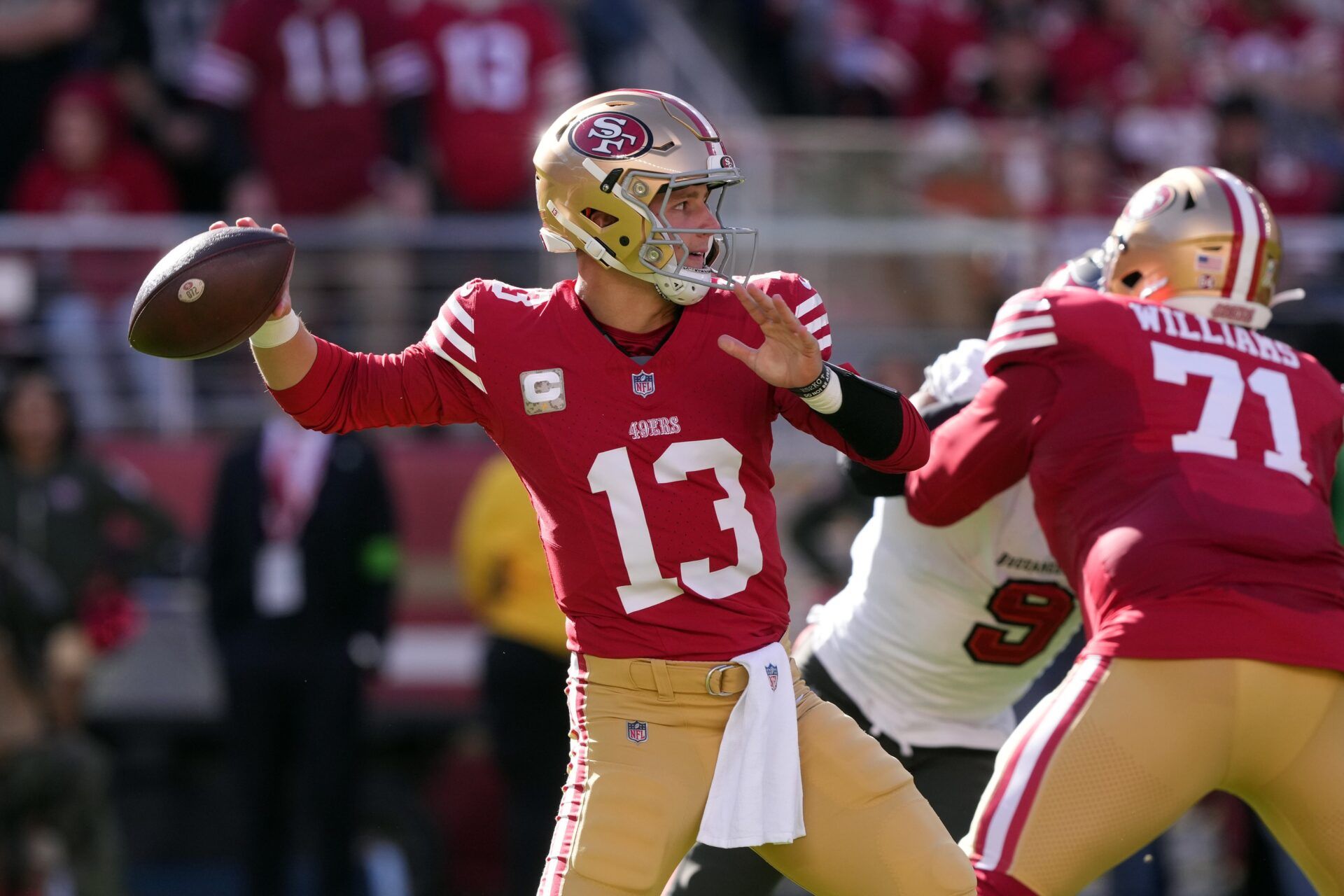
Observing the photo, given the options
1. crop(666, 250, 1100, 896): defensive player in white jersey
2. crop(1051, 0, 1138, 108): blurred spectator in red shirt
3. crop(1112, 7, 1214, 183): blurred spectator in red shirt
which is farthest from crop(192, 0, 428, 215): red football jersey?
crop(666, 250, 1100, 896): defensive player in white jersey

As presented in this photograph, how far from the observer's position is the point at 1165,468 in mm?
3551

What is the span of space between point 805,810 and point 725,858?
0.61 metres

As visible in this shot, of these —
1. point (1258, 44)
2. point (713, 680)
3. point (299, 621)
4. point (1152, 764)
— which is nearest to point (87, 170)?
point (299, 621)

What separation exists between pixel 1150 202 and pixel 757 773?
157cm

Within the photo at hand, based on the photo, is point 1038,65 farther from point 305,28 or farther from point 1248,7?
point 305,28

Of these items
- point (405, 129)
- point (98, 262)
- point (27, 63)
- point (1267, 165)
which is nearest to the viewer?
point (98, 262)

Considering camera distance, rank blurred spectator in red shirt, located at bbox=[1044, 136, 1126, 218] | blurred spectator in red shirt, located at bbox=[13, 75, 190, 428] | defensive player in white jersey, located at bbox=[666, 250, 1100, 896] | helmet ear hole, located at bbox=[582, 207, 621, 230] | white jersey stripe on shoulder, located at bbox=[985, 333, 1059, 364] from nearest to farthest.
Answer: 1. helmet ear hole, located at bbox=[582, 207, 621, 230]
2. white jersey stripe on shoulder, located at bbox=[985, 333, 1059, 364]
3. defensive player in white jersey, located at bbox=[666, 250, 1100, 896]
4. blurred spectator in red shirt, located at bbox=[13, 75, 190, 428]
5. blurred spectator in red shirt, located at bbox=[1044, 136, 1126, 218]

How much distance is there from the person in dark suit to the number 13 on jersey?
3494 millimetres

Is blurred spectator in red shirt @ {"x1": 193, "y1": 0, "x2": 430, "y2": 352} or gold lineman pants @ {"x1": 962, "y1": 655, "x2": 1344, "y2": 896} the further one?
blurred spectator in red shirt @ {"x1": 193, "y1": 0, "x2": 430, "y2": 352}

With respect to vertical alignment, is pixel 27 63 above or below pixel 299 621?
above

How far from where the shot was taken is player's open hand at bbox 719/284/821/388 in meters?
3.19

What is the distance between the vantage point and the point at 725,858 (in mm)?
3869

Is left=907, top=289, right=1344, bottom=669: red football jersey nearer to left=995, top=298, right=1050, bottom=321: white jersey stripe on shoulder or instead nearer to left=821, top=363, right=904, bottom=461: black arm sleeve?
left=995, top=298, right=1050, bottom=321: white jersey stripe on shoulder

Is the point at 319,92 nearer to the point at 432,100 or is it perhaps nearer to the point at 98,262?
the point at 432,100
